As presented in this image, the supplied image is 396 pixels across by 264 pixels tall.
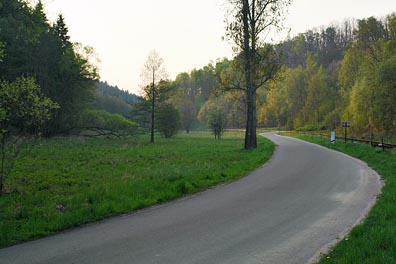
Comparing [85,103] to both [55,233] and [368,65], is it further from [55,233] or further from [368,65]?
[55,233]

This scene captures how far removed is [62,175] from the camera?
1420 cm

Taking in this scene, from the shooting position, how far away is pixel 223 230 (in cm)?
661

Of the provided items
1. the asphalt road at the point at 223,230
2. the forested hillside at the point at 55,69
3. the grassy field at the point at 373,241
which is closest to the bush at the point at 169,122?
the forested hillside at the point at 55,69

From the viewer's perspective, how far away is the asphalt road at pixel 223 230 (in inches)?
211

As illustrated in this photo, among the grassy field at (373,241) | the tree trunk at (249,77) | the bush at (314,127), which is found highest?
the tree trunk at (249,77)

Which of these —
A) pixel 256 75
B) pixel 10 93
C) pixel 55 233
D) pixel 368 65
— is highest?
pixel 368 65

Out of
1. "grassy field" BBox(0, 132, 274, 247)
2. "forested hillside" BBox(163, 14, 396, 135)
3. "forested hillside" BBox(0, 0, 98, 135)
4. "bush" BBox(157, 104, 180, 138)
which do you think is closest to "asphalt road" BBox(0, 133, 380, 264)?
"grassy field" BBox(0, 132, 274, 247)

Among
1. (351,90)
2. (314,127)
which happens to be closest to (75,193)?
(351,90)

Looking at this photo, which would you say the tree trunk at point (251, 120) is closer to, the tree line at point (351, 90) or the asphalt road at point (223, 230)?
the tree line at point (351, 90)

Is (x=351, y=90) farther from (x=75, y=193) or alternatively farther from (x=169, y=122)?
(x=75, y=193)

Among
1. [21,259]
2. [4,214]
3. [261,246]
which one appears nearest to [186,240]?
[261,246]

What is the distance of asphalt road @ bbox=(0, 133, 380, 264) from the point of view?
17.6 ft

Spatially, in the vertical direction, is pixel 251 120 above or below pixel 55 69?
below

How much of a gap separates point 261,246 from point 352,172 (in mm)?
9883
